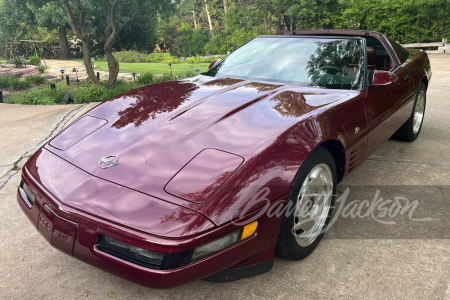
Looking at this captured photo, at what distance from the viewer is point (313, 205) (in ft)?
8.07

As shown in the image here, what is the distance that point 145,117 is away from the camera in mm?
2525

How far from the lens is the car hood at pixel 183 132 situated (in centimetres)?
194

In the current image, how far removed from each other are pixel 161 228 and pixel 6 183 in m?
2.57

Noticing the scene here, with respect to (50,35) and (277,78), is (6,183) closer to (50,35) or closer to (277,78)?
(277,78)

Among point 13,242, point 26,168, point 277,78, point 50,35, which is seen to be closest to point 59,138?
point 26,168

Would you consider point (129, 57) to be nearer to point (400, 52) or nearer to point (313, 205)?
point (400, 52)

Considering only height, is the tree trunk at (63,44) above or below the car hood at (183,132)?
Answer: above

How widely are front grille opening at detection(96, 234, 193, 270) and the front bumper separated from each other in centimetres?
1

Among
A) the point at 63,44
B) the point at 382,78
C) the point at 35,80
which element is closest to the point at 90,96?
the point at 35,80

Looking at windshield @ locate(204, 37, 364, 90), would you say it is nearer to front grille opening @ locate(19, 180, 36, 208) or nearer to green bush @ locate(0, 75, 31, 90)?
front grille opening @ locate(19, 180, 36, 208)

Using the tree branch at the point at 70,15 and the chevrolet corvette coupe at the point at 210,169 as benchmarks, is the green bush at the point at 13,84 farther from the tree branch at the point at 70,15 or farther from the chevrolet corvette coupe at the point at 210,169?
the chevrolet corvette coupe at the point at 210,169

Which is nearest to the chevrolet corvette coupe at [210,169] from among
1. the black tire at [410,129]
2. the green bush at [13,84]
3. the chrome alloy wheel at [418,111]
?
the black tire at [410,129]

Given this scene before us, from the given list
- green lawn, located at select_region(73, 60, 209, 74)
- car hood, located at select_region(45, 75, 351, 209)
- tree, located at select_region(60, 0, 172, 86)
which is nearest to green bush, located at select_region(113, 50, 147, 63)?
green lawn, located at select_region(73, 60, 209, 74)

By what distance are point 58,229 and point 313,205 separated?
1.48 m
